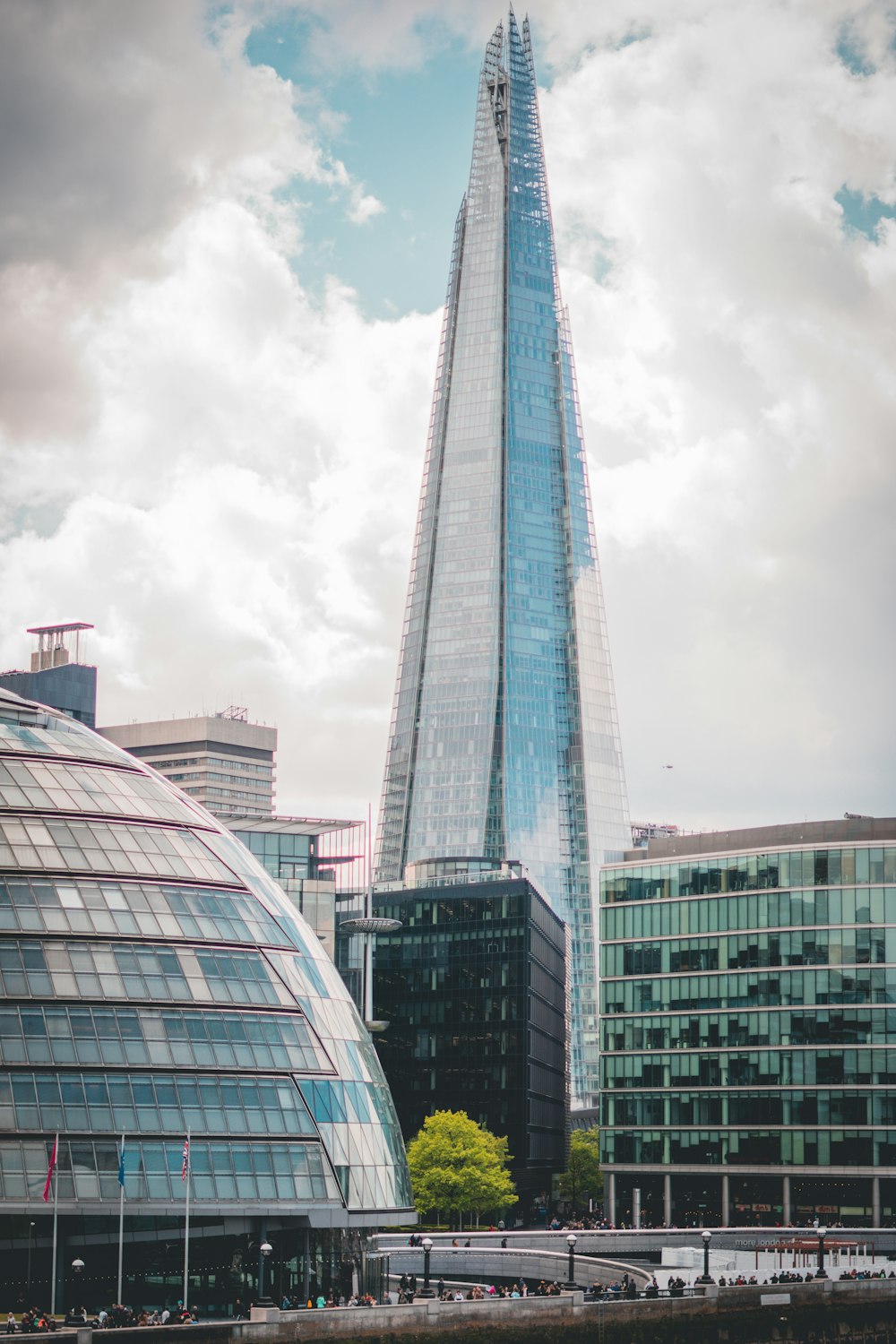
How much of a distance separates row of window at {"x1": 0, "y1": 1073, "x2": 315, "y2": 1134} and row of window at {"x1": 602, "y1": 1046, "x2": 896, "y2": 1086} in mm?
73315

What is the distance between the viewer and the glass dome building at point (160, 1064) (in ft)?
287

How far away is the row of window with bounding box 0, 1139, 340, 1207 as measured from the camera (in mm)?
86375

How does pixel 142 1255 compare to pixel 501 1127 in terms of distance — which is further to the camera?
pixel 501 1127

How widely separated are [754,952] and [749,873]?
665 centimetres

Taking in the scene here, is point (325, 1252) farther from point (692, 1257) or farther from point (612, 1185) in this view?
point (612, 1185)

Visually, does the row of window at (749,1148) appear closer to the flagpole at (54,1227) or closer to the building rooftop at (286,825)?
the building rooftop at (286,825)

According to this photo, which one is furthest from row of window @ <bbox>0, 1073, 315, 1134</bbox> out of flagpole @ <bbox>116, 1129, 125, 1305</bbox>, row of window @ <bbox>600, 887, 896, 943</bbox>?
row of window @ <bbox>600, 887, 896, 943</bbox>

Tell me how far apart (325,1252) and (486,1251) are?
24.6 m

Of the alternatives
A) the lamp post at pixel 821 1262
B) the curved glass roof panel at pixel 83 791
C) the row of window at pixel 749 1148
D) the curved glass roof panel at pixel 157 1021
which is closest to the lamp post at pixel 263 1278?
the curved glass roof panel at pixel 157 1021

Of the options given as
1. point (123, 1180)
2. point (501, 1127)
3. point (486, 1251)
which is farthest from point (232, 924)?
point (501, 1127)

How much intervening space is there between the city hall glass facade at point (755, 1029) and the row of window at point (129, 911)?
70.0 metres

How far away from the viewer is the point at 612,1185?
170 m

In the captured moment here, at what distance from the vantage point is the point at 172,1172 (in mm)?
89250

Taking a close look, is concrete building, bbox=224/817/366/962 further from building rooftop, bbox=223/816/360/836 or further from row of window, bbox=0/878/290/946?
row of window, bbox=0/878/290/946
